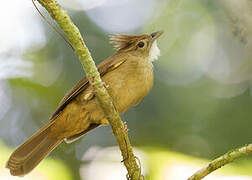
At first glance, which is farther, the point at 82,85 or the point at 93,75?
the point at 82,85

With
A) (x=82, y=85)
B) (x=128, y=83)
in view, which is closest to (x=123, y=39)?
(x=128, y=83)

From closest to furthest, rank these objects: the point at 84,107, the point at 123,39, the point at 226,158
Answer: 1. the point at 226,158
2. the point at 84,107
3. the point at 123,39

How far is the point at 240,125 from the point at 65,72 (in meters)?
2.77

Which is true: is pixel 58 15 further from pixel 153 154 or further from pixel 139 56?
pixel 139 56

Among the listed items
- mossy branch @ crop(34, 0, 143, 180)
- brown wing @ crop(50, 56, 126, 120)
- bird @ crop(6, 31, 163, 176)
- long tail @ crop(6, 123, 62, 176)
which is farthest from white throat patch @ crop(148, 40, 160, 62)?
mossy branch @ crop(34, 0, 143, 180)

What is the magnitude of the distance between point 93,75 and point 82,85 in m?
1.20

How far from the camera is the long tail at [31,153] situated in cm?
432

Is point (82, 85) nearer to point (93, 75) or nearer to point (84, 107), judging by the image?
point (84, 107)

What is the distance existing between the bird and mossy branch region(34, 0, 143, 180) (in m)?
0.98

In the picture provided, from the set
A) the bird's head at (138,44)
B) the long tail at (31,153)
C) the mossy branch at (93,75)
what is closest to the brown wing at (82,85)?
the long tail at (31,153)

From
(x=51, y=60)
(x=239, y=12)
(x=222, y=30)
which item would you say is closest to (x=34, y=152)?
(x=239, y=12)

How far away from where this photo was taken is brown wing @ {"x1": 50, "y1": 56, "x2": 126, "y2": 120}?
4.39 m

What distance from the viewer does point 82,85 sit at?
14.3ft

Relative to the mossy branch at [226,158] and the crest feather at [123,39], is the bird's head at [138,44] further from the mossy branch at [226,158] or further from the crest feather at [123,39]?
the mossy branch at [226,158]
